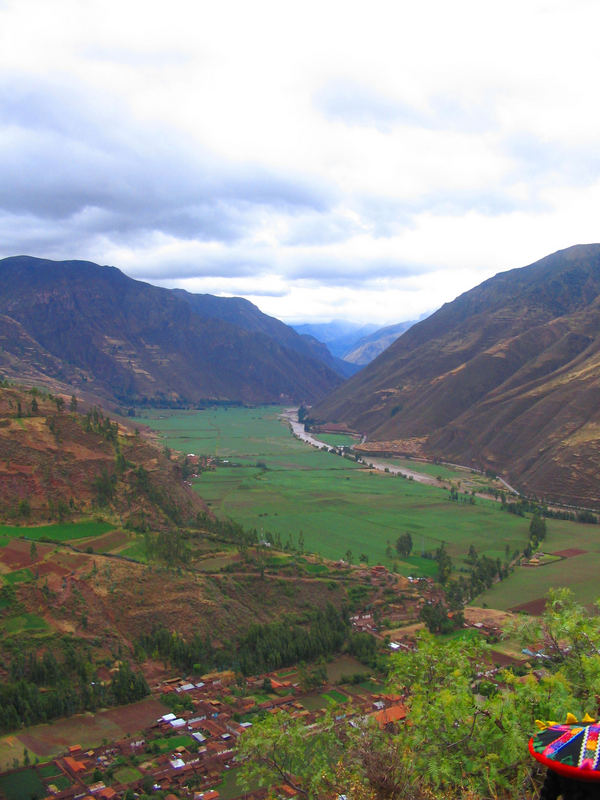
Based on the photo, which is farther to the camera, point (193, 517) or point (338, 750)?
point (193, 517)

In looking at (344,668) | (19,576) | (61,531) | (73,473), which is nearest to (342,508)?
(73,473)

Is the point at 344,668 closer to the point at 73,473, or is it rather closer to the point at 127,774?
the point at 127,774

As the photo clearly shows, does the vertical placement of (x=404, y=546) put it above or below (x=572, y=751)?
below

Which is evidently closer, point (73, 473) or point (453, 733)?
point (453, 733)

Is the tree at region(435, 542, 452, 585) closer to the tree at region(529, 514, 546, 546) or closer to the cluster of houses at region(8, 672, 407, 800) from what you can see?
the tree at region(529, 514, 546, 546)

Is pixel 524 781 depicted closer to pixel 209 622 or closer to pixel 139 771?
pixel 139 771

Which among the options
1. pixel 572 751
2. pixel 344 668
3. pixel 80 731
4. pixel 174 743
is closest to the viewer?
pixel 572 751

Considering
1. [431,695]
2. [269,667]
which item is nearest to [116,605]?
[269,667]
